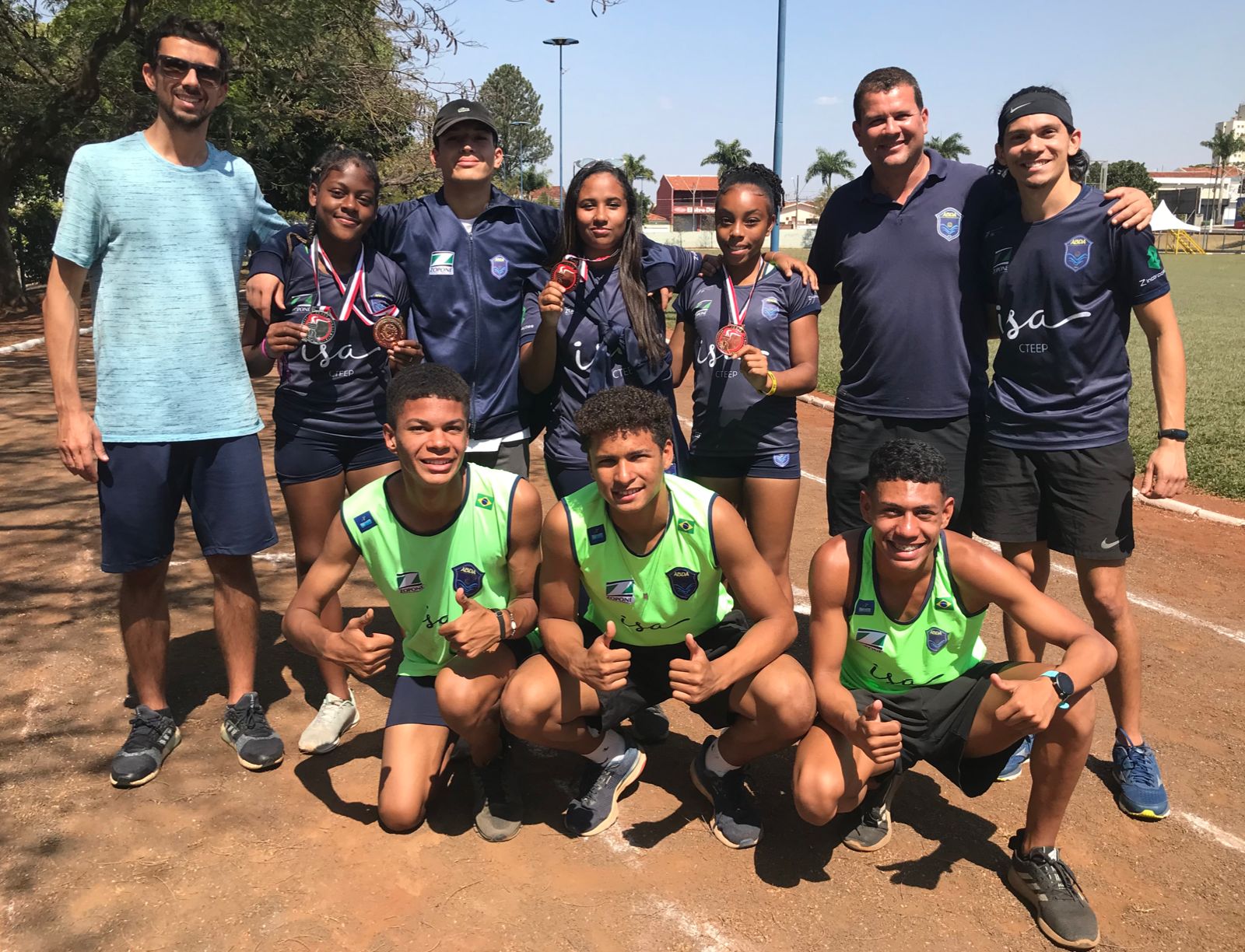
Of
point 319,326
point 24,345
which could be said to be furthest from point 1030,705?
point 24,345

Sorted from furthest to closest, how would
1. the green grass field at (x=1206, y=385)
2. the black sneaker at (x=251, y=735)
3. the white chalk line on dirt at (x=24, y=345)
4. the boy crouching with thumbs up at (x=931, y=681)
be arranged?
the white chalk line on dirt at (x=24, y=345) → the green grass field at (x=1206, y=385) → the black sneaker at (x=251, y=735) → the boy crouching with thumbs up at (x=931, y=681)

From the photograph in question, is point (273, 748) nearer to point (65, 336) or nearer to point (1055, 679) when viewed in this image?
point (65, 336)

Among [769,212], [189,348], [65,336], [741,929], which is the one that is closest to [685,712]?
[741,929]

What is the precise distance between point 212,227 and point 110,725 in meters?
2.17

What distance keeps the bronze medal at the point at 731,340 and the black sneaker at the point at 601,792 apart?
5.40ft

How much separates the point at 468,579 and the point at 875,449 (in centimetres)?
179

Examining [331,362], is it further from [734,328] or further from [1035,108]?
[1035,108]

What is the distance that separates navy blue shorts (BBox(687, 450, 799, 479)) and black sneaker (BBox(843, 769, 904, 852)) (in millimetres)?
1342

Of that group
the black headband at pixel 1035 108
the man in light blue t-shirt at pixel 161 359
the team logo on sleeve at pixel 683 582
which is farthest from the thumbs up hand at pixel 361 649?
the black headband at pixel 1035 108

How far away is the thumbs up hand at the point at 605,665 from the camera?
10.6 feet

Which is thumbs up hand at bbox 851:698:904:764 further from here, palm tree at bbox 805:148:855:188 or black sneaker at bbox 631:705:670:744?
palm tree at bbox 805:148:855:188

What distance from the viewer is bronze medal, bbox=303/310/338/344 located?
3.96 m

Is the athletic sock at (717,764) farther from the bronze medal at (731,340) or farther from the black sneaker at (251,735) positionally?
the black sneaker at (251,735)

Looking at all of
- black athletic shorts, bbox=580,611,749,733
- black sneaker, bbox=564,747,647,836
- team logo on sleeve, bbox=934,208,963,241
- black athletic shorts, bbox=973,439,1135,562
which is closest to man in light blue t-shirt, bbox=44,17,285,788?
black sneaker, bbox=564,747,647,836
